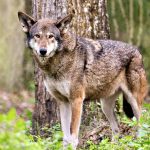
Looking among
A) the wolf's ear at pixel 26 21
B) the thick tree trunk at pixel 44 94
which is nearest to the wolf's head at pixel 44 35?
the wolf's ear at pixel 26 21

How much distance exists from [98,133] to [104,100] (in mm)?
547

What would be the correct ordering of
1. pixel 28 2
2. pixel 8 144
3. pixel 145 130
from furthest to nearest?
pixel 28 2, pixel 145 130, pixel 8 144

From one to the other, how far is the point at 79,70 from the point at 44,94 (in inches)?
52.6

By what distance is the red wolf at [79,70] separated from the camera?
8.81 m

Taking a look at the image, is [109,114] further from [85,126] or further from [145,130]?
[145,130]

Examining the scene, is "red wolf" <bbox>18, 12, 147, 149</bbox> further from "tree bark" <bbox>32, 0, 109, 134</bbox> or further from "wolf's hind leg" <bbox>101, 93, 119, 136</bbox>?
"tree bark" <bbox>32, 0, 109, 134</bbox>

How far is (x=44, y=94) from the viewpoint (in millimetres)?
10203

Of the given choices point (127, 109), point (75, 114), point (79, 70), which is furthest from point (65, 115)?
point (127, 109)

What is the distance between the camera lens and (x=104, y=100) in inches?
397

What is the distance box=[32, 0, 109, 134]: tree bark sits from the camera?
391 inches

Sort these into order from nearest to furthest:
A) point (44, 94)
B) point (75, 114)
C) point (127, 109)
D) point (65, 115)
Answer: point (75, 114), point (65, 115), point (127, 109), point (44, 94)

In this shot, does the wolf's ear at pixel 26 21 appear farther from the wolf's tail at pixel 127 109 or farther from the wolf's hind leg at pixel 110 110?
the wolf's tail at pixel 127 109

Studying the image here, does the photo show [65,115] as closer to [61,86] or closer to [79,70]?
[61,86]

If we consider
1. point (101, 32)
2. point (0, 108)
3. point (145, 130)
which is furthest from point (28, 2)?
point (145, 130)
